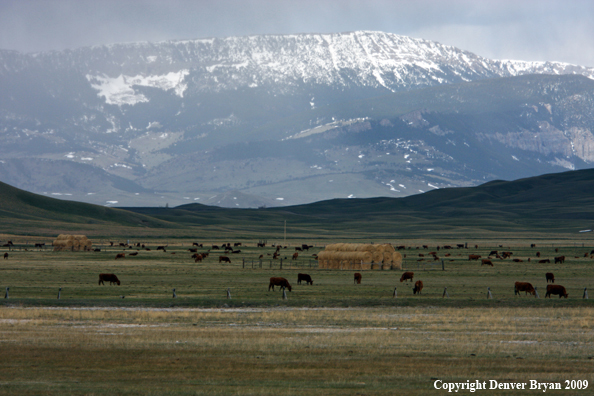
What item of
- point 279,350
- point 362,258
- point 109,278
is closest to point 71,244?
point 362,258

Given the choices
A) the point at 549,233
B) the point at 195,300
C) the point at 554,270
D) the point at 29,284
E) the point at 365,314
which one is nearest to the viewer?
the point at 365,314

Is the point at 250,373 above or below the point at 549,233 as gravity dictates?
below

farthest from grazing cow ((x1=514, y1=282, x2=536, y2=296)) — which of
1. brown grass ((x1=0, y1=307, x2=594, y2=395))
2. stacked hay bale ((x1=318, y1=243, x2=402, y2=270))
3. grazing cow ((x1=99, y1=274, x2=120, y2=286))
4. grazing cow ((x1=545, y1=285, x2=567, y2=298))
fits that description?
stacked hay bale ((x1=318, y1=243, x2=402, y2=270))

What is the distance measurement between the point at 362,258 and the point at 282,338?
1786 inches

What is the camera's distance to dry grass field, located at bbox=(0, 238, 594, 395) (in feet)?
63.0

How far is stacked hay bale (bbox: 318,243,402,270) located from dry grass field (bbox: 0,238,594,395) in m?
16.5

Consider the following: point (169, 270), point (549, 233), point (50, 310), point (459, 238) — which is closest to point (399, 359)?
point (50, 310)

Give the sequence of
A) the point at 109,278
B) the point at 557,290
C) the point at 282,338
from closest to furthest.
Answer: the point at 282,338 → the point at 557,290 → the point at 109,278

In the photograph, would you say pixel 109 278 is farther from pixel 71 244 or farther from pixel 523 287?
pixel 71 244

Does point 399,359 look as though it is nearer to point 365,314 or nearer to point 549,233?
point 365,314

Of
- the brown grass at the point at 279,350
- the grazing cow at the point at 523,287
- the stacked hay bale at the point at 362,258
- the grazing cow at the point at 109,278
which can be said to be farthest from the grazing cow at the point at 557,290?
the stacked hay bale at the point at 362,258

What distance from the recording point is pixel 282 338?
26.5 meters

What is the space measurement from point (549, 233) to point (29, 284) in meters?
165

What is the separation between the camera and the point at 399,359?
73.6 ft
